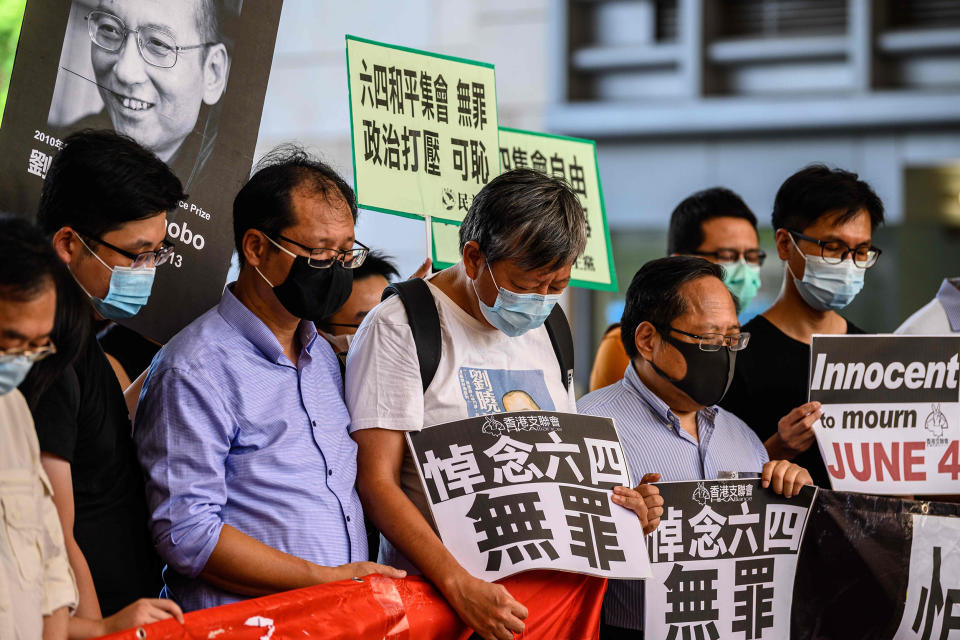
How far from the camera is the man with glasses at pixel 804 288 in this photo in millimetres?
3717

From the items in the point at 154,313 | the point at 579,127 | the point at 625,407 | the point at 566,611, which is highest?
the point at 579,127

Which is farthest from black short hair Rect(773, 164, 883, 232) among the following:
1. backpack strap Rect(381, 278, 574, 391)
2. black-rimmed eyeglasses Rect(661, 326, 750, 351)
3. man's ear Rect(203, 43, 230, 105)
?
man's ear Rect(203, 43, 230, 105)

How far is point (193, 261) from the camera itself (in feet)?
11.4

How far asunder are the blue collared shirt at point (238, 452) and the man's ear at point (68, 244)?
1.03ft

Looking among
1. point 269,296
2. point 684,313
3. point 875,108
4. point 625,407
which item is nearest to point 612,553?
point 625,407

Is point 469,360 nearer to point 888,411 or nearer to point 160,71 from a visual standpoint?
point 160,71

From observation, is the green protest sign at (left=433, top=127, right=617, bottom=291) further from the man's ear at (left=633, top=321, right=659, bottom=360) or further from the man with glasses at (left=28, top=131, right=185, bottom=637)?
the man with glasses at (left=28, top=131, right=185, bottom=637)

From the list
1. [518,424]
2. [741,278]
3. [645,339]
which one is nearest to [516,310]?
[518,424]

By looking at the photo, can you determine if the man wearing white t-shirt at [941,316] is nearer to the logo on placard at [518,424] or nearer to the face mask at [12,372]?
the logo on placard at [518,424]

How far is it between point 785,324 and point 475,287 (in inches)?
56.0

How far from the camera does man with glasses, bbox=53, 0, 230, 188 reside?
3.21m

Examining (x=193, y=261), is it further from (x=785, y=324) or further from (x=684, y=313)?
(x=785, y=324)

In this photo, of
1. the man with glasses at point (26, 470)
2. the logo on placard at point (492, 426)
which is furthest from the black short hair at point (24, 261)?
the logo on placard at point (492, 426)

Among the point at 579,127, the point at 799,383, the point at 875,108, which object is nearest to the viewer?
the point at 799,383
